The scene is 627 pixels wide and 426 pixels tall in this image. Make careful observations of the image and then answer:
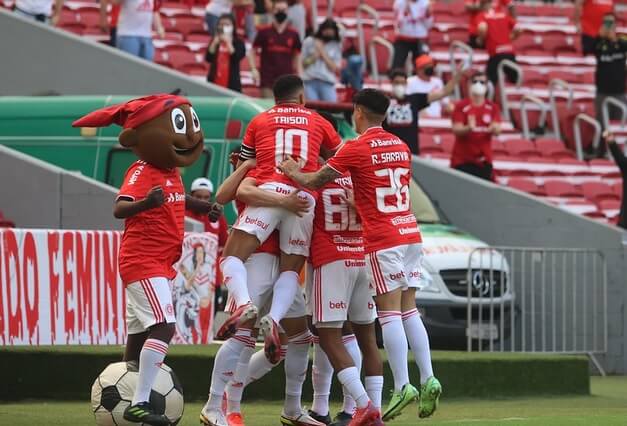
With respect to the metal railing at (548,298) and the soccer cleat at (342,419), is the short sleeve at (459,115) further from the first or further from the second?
the soccer cleat at (342,419)

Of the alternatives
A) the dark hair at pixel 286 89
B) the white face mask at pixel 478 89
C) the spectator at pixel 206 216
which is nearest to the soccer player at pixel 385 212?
the dark hair at pixel 286 89

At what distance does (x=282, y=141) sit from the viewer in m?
11.5

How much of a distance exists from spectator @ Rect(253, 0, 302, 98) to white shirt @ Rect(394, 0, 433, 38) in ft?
8.19

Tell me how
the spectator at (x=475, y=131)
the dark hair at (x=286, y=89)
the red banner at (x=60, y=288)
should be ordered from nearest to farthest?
the dark hair at (x=286, y=89) → the red banner at (x=60, y=288) → the spectator at (x=475, y=131)

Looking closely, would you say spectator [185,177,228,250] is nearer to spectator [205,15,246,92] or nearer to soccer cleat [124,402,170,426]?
spectator [205,15,246,92]

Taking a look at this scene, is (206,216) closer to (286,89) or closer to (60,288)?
(60,288)

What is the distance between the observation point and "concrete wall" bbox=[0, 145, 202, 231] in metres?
17.8

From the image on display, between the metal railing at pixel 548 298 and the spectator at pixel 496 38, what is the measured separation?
7199mm

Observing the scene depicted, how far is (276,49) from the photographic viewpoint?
22375 millimetres

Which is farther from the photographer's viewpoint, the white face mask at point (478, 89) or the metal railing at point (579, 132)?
the metal railing at point (579, 132)

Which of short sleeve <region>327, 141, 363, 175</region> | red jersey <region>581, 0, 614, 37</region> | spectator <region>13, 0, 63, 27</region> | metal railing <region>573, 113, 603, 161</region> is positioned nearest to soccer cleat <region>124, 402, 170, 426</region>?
short sleeve <region>327, 141, 363, 175</region>

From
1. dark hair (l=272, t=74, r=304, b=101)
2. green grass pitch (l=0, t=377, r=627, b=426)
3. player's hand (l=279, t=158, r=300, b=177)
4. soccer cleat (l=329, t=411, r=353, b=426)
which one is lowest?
green grass pitch (l=0, t=377, r=627, b=426)

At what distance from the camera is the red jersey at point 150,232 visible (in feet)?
35.9

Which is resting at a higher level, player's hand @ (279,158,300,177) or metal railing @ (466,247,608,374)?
player's hand @ (279,158,300,177)
